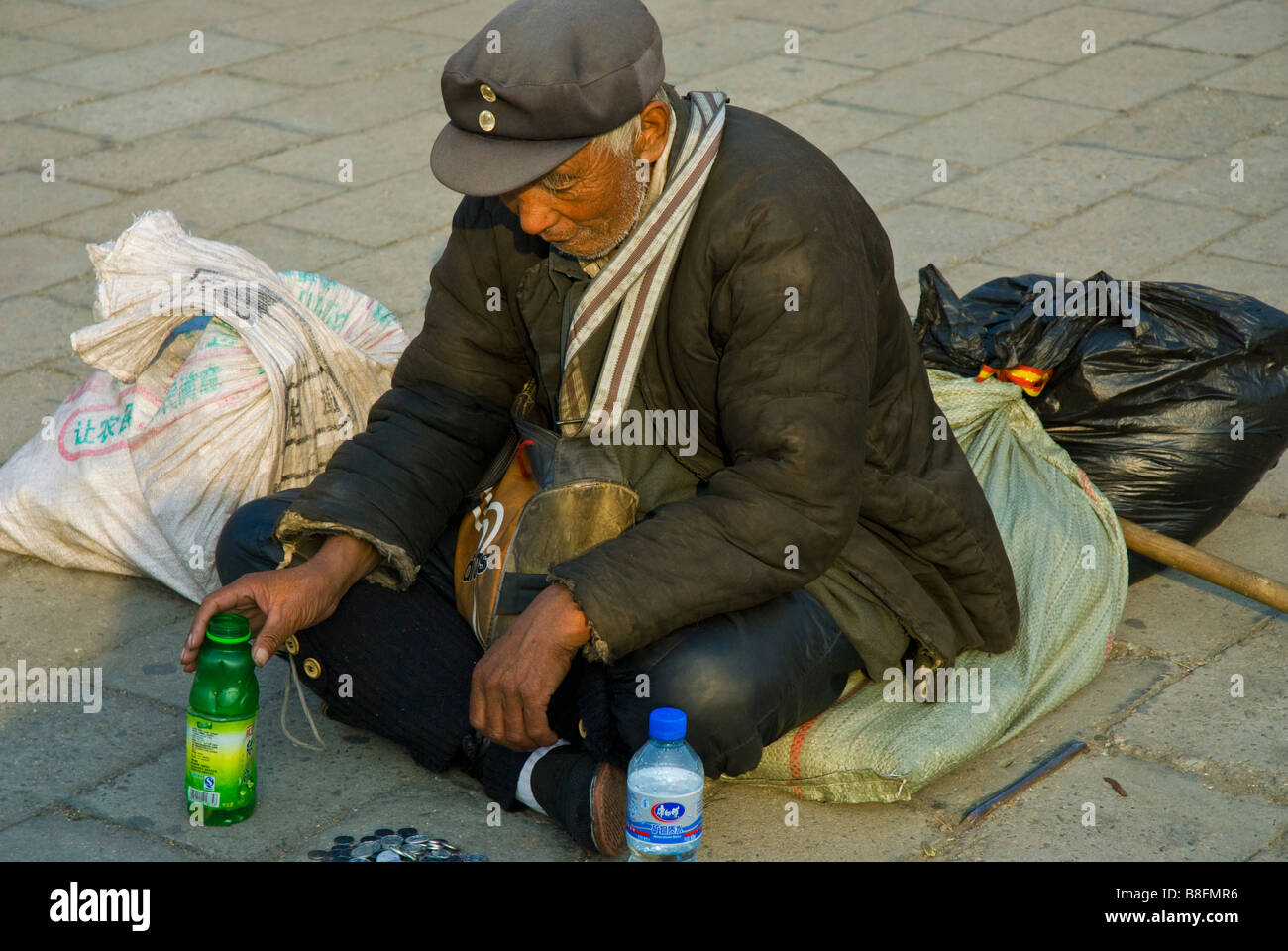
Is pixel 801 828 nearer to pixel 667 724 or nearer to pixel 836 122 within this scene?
pixel 667 724

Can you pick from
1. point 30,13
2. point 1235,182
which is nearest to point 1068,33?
point 1235,182

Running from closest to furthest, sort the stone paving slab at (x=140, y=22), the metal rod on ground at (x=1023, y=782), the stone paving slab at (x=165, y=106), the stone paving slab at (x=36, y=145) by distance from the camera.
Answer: the metal rod on ground at (x=1023, y=782), the stone paving slab at (x=36, y=145), the stone paving slab at (x=165, y=106), the stone paving slab at (x=140, y=22)

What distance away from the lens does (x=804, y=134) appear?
632cm

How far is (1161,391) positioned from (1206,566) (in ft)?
1.46

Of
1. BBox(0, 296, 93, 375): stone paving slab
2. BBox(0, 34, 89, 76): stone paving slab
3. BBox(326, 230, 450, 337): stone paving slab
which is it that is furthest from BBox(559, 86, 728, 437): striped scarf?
BBox(0, 34, 89, 76): stone paving slab

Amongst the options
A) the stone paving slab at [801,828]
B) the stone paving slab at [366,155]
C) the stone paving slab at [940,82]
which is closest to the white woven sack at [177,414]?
the stone paving slab at [801,828]

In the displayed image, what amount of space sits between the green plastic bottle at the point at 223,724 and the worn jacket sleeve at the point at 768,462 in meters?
0.58

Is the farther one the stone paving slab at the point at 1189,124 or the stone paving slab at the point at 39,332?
the stone paving slab at the point at 1189,124

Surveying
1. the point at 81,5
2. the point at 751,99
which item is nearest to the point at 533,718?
the point at 751,99

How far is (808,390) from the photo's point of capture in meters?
2.62

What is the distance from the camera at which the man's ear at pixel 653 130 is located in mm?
2693

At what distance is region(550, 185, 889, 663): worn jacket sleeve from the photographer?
2.57 meters

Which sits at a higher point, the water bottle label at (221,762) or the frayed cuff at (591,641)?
the frayed cuff at (591,641)

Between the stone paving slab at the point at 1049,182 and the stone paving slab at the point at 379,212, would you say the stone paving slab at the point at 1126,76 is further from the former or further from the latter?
the stone paving slab at the point at 379,212
